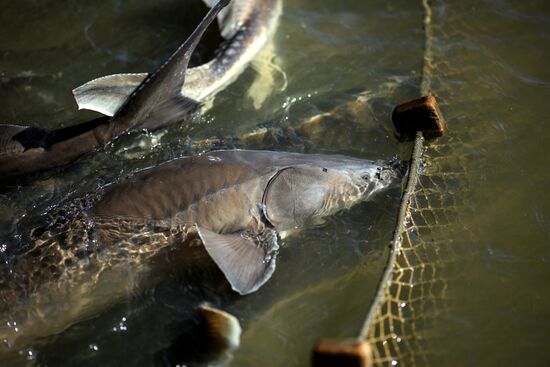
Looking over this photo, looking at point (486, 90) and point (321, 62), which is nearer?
point (486, 90)

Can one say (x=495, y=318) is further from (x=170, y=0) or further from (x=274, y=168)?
(x=170, y=0)

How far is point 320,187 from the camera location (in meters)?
3.29

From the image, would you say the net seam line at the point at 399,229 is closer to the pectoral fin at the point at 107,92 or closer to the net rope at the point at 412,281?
the net rope at the point at 412,281

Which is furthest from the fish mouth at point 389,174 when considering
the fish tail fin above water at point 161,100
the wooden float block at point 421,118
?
the fish tail fin above water at point 161,100

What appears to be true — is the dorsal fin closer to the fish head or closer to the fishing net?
the fishing net

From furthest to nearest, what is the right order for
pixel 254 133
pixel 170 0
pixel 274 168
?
pixel 170 0 → pixel 254 133 → pixel 274 168

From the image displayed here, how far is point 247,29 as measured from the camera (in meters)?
4.78

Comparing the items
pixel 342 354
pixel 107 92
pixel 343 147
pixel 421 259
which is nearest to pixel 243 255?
pixel 421 259

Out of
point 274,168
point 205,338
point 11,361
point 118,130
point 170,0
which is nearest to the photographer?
point 205,338

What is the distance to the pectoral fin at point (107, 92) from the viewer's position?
347cm

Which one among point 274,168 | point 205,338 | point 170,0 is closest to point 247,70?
point 170,0

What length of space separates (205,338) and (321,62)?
2.62 m

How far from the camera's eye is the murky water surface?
117 inches

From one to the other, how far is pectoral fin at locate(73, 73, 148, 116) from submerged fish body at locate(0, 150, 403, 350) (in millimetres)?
558
